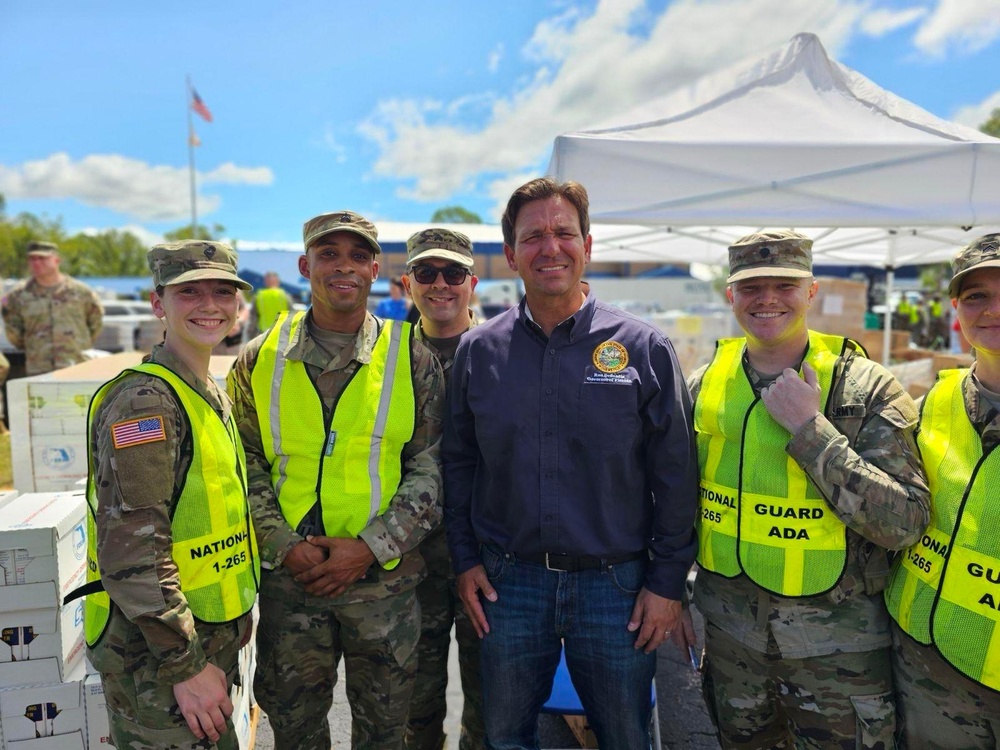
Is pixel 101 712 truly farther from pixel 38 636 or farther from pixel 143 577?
pixel 143 577

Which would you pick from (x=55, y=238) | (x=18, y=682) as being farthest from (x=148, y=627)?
(x=55, y=238)

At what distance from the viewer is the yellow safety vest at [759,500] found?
5.85ft

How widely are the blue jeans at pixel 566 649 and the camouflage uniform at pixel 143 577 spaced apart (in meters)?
0.88

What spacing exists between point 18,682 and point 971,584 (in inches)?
119

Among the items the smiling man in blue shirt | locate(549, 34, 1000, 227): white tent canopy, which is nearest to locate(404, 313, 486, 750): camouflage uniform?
the smiling man in blue shirt

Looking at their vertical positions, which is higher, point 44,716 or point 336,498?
point 336,498

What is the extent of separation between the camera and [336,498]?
204cm

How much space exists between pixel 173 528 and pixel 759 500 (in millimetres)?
1699

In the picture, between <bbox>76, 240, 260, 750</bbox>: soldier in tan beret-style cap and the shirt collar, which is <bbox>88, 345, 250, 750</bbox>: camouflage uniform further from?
the shirt collar

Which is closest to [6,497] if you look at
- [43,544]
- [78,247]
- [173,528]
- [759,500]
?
[43,544]

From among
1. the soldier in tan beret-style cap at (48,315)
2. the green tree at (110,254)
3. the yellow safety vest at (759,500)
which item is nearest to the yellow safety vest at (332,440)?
the yellow safety vest at (759,500)

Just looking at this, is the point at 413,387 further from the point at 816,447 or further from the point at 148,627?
the point at 816,447

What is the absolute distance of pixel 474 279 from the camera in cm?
288

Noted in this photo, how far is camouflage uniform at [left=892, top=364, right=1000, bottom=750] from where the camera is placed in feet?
5.22
